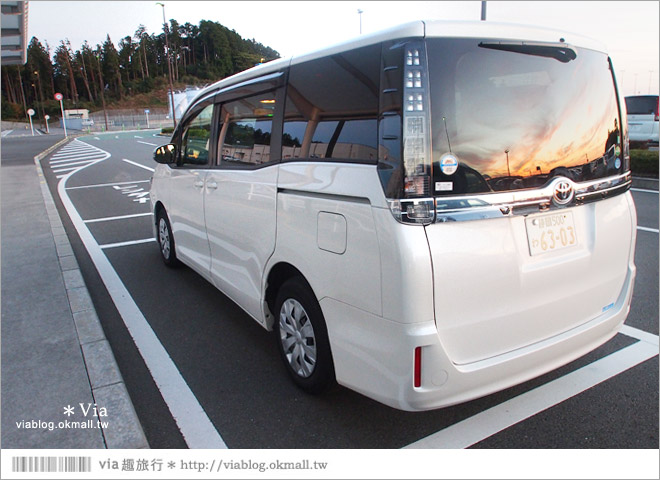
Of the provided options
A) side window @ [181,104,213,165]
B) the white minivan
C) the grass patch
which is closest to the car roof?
the white minivan

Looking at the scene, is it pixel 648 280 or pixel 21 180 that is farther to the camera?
pixel 21 180

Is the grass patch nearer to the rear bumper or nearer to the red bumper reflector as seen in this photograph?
the rear bumper

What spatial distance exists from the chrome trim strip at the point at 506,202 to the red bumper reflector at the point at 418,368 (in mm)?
562

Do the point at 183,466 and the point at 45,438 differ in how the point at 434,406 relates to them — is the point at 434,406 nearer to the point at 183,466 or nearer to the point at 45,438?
the point at 183,466

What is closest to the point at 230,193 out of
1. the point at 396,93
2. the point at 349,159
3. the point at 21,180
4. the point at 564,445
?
the point at 349,159

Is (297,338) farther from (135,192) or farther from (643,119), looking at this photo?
(643,119)

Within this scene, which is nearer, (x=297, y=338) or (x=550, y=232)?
(x=550, y=232)

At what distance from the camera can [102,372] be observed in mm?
3010

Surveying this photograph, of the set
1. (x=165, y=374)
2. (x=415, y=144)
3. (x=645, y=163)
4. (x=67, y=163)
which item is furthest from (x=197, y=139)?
(x=67, y=163)

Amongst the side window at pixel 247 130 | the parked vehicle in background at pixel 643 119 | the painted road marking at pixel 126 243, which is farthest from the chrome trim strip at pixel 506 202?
the parked vehicle in background at pixel 643 119

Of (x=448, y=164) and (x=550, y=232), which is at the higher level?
(x=448, y=164)

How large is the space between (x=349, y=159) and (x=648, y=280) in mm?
3988

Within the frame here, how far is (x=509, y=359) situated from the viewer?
85.2 inches

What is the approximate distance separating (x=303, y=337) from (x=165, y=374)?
43.2 inches
